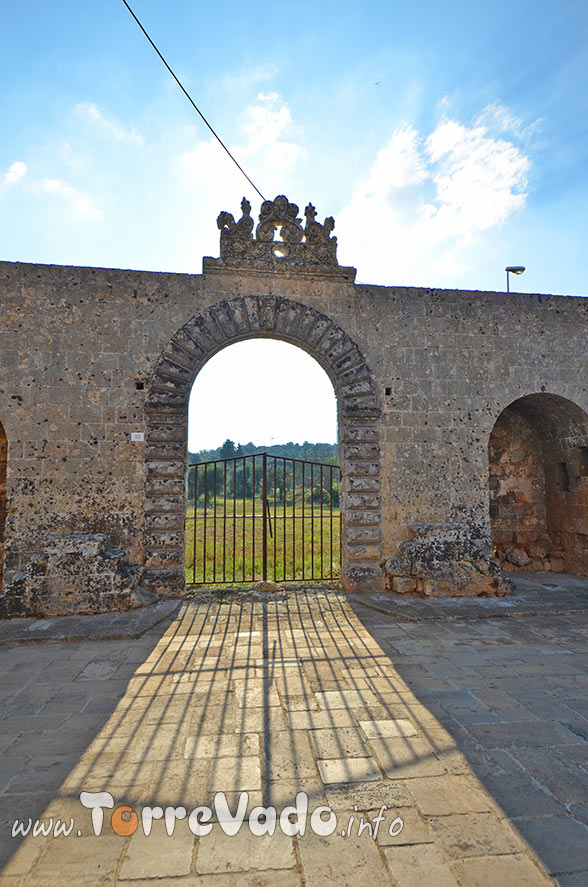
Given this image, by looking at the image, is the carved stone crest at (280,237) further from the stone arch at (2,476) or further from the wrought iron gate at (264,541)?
the stone arch at (2,476)

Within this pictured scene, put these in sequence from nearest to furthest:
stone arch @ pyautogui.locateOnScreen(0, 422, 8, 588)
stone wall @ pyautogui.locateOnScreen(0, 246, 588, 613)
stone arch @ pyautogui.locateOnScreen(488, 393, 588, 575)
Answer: stone wall @ pyautogui.locateOnScreen(0, 246, 588, 613), stone arch @ pyautogui.locateOnScreen(0, 422, 8, 588), stone arch @ pyautogui.locateOnScreen(488, 393, 588, 575)

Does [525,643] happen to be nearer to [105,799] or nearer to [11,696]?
[105,799]

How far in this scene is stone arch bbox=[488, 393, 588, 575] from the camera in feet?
26.2

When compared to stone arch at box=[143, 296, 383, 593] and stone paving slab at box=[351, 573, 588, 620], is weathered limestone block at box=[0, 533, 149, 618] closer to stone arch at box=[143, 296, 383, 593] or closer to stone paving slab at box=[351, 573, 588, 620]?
stone arch at box=[143, 296, 383, 593]

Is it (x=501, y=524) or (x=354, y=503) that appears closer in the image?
(x=354, y=503)

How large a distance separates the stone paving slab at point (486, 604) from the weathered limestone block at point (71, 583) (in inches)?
124

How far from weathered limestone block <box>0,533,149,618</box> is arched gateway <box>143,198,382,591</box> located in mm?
481

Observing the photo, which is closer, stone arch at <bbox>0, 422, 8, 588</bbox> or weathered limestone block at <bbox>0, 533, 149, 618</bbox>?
weathered limestone block at <bbox>0, 533, 149, 618</bbox>

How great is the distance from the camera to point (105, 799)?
2.42m

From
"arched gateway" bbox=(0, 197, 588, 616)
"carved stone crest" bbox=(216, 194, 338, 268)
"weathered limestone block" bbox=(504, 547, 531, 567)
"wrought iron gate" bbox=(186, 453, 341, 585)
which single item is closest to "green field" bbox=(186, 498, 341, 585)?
"wrought iron gate" bbox=(186, 453, 341, 585)

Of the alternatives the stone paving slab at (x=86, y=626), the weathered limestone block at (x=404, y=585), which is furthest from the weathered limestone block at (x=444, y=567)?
the stone paving slab at (x=86, y=626)

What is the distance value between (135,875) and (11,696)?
2317 millimetres

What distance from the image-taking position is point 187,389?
6.64 meters

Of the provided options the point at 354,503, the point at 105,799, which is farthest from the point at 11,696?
the point at 354,503
